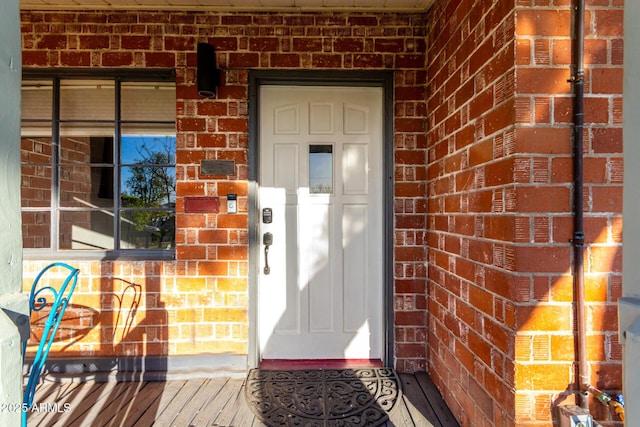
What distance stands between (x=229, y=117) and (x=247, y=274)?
3.81 feet

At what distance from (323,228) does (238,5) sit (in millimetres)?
1728

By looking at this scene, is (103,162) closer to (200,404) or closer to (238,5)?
(238,5)

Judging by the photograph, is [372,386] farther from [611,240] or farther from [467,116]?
[467,116]

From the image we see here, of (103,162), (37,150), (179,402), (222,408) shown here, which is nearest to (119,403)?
(179,402)

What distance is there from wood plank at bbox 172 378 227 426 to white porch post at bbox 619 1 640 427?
1979 mm

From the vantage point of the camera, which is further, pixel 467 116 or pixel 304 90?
pixel 304 90

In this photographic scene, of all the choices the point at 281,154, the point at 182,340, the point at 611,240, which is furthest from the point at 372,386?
the point at 281,154

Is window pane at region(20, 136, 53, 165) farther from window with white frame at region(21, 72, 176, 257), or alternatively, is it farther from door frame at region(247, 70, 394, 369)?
door frame at region(247, 70, 394, 369)

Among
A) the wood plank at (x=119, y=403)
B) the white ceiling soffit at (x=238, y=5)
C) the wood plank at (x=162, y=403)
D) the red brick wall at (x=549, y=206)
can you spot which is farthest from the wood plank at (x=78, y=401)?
the white ceiling soffit at (x=238, y=5)

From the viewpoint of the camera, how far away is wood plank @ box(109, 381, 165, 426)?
195 centimetres

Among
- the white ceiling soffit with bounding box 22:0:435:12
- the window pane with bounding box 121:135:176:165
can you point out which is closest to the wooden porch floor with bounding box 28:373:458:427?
the window pane with bounding box 121:135:176:165

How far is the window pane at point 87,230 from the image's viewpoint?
2543mm

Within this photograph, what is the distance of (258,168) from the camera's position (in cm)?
250

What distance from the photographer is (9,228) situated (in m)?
0.77
